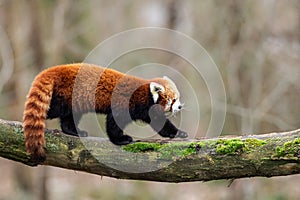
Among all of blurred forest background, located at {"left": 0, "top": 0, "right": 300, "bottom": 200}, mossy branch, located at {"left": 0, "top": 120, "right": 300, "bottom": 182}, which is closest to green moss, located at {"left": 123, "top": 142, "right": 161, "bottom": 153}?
mossy branch, located at {"left": 0, "top": 120, "right": 300, "bottom": 182}

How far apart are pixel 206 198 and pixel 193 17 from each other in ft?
11.2

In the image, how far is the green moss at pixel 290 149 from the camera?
264 centimetres

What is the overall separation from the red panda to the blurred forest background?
3.34m

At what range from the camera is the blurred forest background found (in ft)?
22.9

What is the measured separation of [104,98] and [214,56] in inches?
165

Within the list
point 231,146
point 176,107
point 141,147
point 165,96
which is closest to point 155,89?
point 165,96

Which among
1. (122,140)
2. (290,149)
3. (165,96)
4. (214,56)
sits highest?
(214,56)

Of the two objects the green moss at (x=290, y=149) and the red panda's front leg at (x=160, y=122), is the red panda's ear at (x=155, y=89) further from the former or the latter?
the green moss at (x=290, y=149)

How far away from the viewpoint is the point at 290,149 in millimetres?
2656

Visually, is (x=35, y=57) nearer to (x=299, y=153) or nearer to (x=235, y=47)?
(x=235, y=47)

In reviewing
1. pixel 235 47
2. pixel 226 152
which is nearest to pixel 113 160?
pixel 226 152

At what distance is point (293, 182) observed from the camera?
906 centimetres

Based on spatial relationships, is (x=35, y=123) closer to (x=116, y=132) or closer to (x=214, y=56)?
(x=116, y=132)

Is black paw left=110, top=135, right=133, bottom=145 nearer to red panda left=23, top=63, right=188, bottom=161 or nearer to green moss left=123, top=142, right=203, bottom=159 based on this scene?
red panda left=23, top=63, right=188, bottom=161
